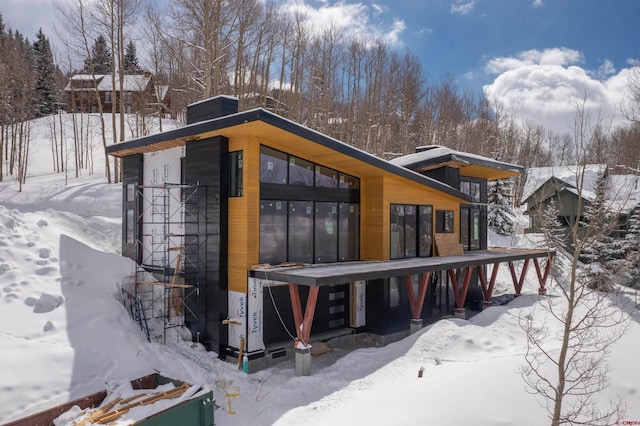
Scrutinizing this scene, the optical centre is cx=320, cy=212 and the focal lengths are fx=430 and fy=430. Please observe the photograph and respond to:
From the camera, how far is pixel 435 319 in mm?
16234

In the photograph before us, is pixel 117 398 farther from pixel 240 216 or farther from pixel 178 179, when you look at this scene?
pixel 178 179

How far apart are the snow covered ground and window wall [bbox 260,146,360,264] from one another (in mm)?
3079

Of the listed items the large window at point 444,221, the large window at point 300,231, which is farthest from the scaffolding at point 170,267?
the large window at point 444,221

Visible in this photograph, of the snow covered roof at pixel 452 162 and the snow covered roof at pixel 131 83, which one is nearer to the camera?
the snow covered roof at pixel 452 162

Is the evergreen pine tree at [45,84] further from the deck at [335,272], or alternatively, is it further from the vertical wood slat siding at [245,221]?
the deck at [335,272]

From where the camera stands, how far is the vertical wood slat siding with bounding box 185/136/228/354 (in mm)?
11383

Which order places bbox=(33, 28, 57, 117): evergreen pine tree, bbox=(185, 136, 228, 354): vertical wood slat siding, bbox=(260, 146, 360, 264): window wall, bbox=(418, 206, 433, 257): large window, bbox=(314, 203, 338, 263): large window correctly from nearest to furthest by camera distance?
1. bbox=(185, 136, 228, 354): vertical wood slat siding
2. bbox=(260, 146, 360, 264): window wall
3. bbox=(314, 203, 338, 263): large window
4. bbox=(418, 206, 433, 257): large window
5. bbox=(33, 28, 57, 117): evergreen pine tree

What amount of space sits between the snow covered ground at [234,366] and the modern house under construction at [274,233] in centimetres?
109

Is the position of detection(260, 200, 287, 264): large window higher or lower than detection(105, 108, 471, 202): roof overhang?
lower

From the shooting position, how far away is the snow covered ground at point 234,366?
6.86 metres

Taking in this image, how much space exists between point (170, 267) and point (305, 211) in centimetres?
443

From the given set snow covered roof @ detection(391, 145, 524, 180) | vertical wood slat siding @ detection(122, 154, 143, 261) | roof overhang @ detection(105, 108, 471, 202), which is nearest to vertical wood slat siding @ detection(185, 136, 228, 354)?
roof overhang @ detection(105, 108, 471, 202)

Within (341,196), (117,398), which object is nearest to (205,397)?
(117,398)

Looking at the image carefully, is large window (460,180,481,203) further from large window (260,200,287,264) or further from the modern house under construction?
large window (260,200,287,264)
